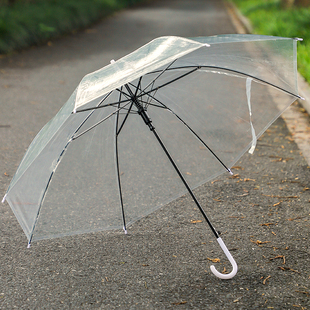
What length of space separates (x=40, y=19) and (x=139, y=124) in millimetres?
9556

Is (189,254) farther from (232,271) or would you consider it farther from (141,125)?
(141,125)

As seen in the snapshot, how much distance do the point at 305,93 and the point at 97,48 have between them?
20.3ft

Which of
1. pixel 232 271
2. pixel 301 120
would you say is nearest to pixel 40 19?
pixel 301 120

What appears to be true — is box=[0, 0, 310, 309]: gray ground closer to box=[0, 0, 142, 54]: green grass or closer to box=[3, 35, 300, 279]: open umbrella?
box=[3, 35, 300, 279]: open umbrella

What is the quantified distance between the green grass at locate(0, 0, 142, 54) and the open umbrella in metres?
7.65

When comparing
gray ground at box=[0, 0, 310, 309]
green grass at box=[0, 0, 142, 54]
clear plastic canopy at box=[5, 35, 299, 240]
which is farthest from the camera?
→ green grass at box=[0, 0, 142, 54]

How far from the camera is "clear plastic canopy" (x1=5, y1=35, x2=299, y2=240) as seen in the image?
7.08ft

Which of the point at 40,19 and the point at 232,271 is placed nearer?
the point at 232,271

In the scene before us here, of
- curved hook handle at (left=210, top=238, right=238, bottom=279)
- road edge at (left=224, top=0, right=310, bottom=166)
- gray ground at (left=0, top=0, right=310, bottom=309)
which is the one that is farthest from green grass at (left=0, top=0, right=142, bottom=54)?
curved hook handle at (left=210, top=238, right=238, bottom=279)

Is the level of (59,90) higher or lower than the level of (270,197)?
higher

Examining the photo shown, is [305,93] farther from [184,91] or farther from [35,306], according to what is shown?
[35,306]

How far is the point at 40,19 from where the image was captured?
1129cm

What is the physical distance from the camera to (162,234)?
2988mm

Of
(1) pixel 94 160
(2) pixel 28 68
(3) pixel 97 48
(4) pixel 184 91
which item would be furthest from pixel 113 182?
(3) pixel 97 48
